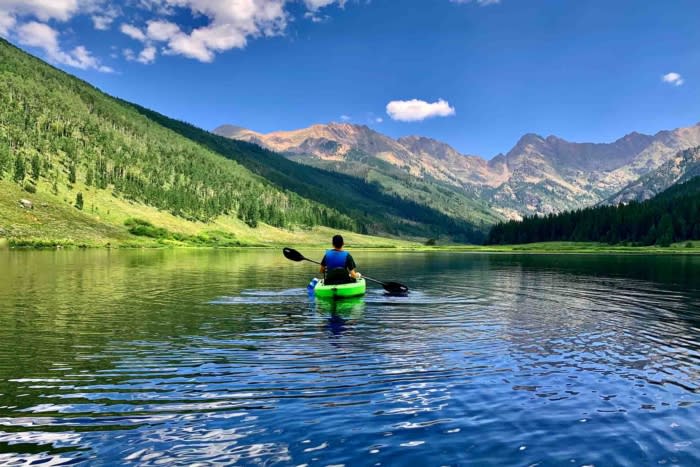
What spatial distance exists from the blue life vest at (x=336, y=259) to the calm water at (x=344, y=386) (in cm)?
473

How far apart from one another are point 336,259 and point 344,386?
2291 centimetres

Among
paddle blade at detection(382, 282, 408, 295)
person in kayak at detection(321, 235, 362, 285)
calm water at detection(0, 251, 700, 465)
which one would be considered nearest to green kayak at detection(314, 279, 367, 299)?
person in kayak at detection(321, 235, 362, 285)

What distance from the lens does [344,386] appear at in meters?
17.5

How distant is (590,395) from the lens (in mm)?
17062

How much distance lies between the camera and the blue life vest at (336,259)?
40.0 m

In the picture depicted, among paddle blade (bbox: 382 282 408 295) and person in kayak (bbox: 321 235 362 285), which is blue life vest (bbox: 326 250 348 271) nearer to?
person in kayak (bbox: 321 235 362 285)

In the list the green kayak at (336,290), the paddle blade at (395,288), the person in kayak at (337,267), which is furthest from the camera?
the paddle blade at (395,288)

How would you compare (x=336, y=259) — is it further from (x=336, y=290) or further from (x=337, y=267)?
(x=336, y=290)

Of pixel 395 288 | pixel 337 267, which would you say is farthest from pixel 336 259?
pixel 395 288

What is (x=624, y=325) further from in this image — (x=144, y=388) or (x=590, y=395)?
(x=144, y=388)

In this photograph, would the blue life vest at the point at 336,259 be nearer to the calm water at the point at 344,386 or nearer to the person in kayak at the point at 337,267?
the person in kayak at the point at 337,267

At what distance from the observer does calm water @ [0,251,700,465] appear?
40.6 feet

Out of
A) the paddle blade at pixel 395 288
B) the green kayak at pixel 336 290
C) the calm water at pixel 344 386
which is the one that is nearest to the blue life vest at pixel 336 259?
the green kayak at pixel 336 290

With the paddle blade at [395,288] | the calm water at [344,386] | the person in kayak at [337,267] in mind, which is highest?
the person in kayak at [337,267]
